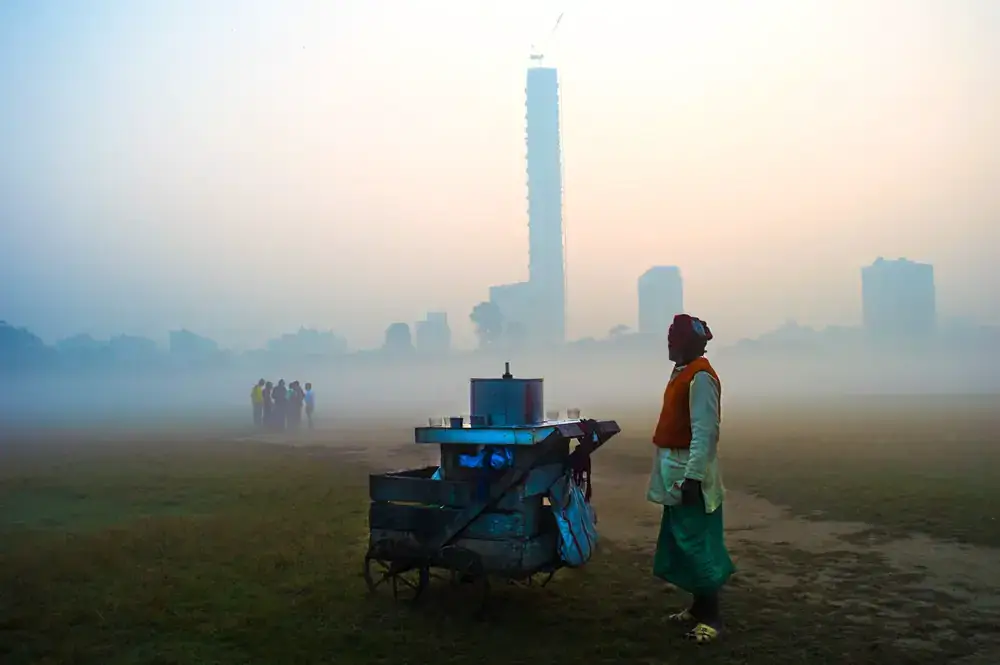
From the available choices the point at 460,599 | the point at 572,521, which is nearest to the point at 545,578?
the point at 460,599

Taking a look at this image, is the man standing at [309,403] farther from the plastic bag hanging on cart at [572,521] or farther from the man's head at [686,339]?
the man's head at [686,339]

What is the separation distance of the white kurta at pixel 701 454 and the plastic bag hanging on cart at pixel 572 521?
907 millimetres

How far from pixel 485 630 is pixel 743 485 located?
9.25 m

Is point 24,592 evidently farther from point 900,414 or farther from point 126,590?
point 900,414

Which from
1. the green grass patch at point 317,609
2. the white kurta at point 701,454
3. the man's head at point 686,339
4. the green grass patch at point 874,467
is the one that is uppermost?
the man's head at point 686,339

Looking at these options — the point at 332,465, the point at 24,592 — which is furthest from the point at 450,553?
the point at 332,465

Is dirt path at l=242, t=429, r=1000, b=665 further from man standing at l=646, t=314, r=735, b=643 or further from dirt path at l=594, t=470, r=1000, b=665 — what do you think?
man standing at l=646, t=314, r=735, b=643

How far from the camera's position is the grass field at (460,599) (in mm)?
6043

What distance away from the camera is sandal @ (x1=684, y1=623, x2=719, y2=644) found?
6012 mm

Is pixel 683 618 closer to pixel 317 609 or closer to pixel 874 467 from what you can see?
pixel 317 609

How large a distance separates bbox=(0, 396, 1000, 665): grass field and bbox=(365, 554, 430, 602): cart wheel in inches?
5.3

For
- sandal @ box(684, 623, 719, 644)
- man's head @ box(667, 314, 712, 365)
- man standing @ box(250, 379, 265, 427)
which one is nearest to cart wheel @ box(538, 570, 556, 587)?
sandal @ box(684, 623, 719, 644)

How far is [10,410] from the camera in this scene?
5425 centimetres

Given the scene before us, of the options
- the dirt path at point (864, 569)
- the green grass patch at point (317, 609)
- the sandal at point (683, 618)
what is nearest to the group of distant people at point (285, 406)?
the green grass patch at point (317, 609)
